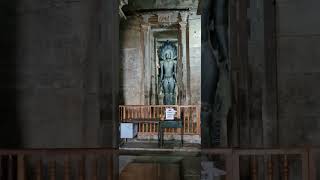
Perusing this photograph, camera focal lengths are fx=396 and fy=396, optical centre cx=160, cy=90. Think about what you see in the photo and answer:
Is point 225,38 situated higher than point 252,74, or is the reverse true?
point 225,38

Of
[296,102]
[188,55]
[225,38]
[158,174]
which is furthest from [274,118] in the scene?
[188,55]

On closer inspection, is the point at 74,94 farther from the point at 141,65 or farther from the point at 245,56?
the point at 141,65

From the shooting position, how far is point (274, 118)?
17.8ft

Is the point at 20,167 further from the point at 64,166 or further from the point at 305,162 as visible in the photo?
the point at 305,162

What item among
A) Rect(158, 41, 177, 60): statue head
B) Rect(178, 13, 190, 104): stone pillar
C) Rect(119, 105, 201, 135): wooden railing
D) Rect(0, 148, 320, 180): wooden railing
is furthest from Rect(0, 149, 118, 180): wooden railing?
Rect(158, 41, 177, 60): statue head

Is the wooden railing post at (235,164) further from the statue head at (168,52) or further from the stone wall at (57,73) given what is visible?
the statue head at (168,52)

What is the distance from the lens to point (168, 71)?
61.4 feet

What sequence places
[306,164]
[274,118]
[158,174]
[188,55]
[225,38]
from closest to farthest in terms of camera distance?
[306,164] → [274,118] → [225,38] → [158,174] → [188,55]

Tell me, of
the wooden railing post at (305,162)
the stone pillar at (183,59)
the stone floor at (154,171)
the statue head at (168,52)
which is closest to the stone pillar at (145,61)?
the statue head at (168,52)

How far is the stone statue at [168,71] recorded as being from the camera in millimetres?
18562

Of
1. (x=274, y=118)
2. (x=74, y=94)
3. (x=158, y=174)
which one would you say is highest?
(x=74, y=94)

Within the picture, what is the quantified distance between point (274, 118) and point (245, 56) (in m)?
0.94

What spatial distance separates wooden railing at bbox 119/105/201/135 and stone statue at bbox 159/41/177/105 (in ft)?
6.43

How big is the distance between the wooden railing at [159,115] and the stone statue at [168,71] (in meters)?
1.96
